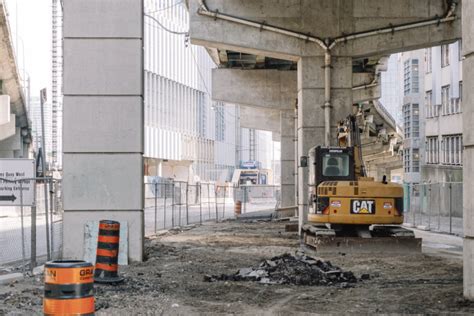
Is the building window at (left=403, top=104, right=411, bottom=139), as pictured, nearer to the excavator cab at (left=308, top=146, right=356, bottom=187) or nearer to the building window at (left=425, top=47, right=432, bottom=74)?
the building window at (left=425, top=47, right=432, bottom=74)

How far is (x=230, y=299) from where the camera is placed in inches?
460

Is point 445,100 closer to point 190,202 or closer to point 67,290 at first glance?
point 190,202

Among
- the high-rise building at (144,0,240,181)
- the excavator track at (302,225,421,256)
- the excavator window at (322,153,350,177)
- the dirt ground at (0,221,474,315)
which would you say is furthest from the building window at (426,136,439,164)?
the dirt ground at (0,221,474,315)

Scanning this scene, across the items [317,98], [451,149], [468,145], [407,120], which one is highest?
[407,120]

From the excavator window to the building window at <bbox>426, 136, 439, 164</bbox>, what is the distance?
109 feet

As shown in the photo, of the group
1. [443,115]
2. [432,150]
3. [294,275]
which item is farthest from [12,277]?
[432,150]

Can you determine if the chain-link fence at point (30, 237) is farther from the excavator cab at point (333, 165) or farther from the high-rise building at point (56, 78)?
the high-rise building at point (56, 78)

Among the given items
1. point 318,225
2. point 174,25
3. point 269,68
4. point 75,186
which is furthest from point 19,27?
point 75,186

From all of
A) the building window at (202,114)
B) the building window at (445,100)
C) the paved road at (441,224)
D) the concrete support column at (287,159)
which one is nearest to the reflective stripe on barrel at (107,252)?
the paved road at (441,224)

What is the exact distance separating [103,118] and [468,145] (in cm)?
796

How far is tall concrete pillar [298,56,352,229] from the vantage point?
2473 cm

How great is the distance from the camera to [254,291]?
1252cm

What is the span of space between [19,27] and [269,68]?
68.2 feet

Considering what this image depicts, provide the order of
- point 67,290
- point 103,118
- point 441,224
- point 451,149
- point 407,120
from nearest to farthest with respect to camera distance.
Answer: point 67,290 < point 103,118 < point 441,224 < point 451,149 < point 407,120
